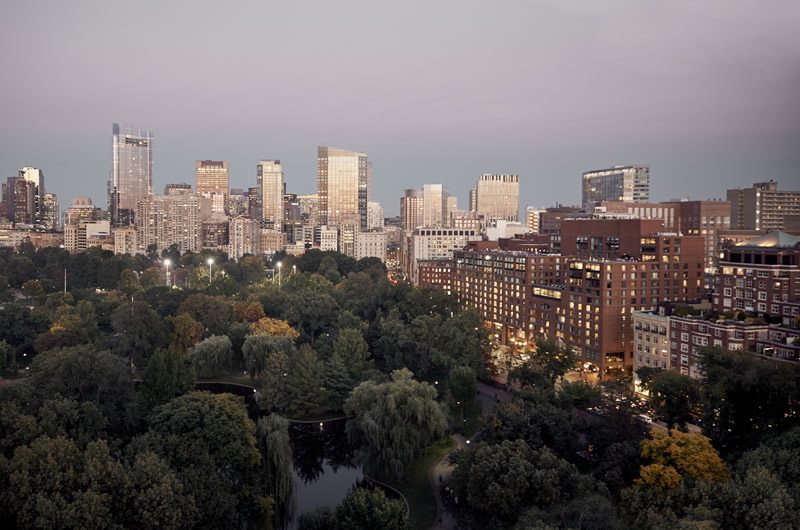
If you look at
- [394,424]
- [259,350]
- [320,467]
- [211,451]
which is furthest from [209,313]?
[211,451]

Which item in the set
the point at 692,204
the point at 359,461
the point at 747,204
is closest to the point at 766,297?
the point at 359,461

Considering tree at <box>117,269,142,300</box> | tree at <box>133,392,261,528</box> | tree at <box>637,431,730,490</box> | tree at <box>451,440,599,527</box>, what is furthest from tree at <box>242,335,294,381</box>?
tree at <box>117,269,142,300</box>

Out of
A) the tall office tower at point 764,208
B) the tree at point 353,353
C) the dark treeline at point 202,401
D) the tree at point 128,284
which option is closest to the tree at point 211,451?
the dark treeline at point 202,401

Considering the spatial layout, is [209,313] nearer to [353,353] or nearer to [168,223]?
[353,353]

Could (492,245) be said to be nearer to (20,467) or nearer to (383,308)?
(383,308)

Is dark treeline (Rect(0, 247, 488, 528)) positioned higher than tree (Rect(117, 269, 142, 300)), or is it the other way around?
tree (Rect(117, 269, 142, 300))

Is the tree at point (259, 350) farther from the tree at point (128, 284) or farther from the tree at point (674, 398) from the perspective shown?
the tree at point (128, 284)

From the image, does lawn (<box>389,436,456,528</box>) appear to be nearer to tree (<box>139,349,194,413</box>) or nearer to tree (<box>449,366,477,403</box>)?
tree (<box>449,366,477,403</box>)
